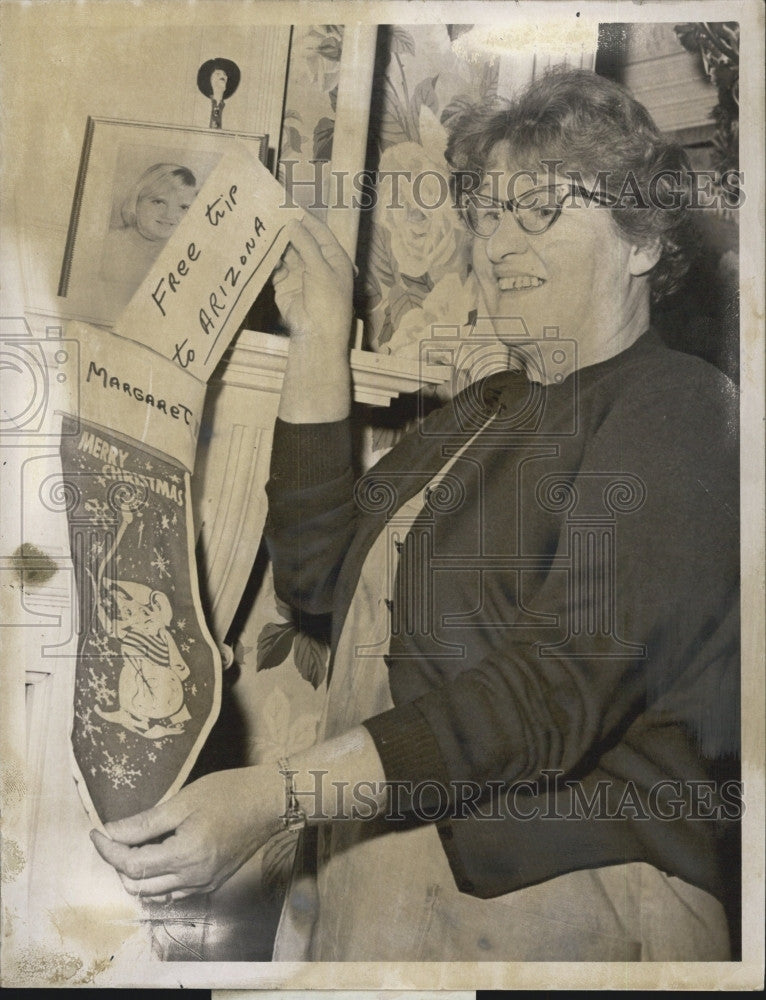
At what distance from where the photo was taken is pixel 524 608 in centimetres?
226

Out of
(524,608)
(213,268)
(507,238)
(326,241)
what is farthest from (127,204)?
(524,608)

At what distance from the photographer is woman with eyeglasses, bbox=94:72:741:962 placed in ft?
7.38

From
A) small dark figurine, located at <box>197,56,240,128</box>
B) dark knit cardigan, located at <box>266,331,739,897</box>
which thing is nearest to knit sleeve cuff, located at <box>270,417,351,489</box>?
dark knit cardigan, located at <box>266,331,739,897</box>

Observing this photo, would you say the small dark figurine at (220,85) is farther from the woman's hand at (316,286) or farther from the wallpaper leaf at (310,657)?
the wallpaper leaf at (310,657)

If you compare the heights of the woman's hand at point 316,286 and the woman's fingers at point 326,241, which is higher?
the woman's fingers at point 326,241

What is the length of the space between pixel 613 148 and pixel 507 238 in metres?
0.32

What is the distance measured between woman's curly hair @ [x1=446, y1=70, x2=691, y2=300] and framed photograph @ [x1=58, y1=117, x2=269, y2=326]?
612 millimetres

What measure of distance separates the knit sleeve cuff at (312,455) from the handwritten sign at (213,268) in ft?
0.84

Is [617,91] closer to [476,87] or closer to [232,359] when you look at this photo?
[476,87]

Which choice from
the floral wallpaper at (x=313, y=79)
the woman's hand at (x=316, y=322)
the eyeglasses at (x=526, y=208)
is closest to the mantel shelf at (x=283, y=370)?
the woman's hand at (x=316, y=322)

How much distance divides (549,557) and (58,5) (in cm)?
175

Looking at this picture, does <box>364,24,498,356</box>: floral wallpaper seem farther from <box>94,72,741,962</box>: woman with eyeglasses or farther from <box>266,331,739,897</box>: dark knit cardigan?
<box>266,331,739,897</box>: dark knit cardigan

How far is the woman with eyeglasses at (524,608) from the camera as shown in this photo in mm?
2250

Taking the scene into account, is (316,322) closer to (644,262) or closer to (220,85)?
(220,85)
